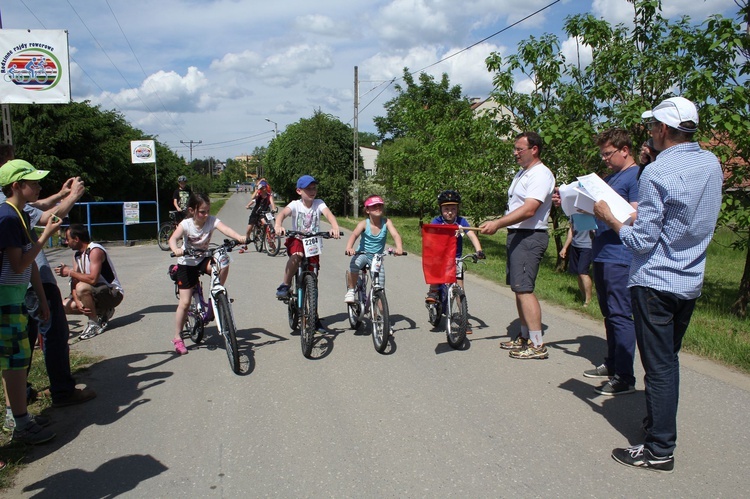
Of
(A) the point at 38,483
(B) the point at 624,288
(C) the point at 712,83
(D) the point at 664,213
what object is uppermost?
(C) the point at 712,83

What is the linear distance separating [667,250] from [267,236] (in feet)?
39.6

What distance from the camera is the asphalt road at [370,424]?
10.8 ft

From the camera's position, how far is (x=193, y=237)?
5.91m

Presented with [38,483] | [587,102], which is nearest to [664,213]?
[38,483]

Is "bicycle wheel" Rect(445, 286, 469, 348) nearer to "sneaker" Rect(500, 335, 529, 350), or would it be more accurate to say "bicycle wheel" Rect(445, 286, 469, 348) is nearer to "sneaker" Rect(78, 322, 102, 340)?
"sneaker" Rect(500, 335, 529, 350)

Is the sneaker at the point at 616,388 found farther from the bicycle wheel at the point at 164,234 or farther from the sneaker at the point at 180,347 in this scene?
the bicycle wheel at the point at 164,234

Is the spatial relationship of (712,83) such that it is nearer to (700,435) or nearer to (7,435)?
(700,435)

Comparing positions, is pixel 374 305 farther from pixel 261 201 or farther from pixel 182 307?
pixel 261 201

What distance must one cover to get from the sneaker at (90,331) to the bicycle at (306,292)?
2.40 metres

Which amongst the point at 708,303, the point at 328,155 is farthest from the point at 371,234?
the point at 328,155

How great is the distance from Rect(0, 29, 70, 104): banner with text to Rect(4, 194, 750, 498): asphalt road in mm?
9075

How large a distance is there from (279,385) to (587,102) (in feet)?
25.8

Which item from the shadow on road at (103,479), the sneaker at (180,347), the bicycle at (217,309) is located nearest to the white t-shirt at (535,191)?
the bicycle at (217,309)

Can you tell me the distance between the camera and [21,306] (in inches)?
148
